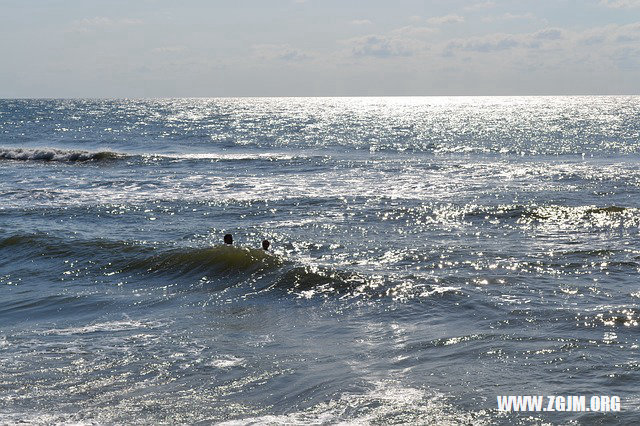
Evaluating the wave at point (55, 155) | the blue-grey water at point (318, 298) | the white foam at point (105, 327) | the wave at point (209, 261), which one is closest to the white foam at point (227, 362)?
the blue-grey water at point (318, 298)

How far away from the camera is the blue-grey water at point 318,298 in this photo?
10.6 meters

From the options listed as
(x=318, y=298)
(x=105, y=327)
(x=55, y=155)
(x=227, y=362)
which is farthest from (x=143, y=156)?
(x=227, y=362)

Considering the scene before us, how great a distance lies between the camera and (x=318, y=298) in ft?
54.2

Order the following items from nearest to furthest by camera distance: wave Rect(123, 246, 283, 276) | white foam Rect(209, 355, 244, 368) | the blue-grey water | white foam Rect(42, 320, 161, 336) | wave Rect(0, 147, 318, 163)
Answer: the blue-grey water < white foam Rect(209, 355, 244, 368) < white foam Rect(42, 320, 161, 336) < wave Rect(123, 246, 283, 276) < wave Rect(0, 147, 318, 163)

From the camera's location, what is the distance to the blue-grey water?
1059 centimetres

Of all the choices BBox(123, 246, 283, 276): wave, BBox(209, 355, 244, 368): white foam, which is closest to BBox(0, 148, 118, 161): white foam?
BBox(123, 246, 283, 276): wave

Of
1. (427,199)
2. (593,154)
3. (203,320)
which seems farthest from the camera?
(593,154)

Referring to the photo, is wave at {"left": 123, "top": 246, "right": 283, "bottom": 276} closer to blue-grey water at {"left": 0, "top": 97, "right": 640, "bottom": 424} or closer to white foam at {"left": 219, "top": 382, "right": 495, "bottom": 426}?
blue-grey water at {"left": 0, "top": 97, "right": 640, "bottom": 424}

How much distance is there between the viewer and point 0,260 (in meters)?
21.1

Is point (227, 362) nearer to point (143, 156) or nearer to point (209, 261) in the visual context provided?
point (209, 261)

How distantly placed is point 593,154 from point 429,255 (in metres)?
37.1

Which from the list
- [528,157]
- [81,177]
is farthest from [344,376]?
[528,157]

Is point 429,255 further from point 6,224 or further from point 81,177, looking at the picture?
point 81,177

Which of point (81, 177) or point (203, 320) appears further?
point (81, 177)
